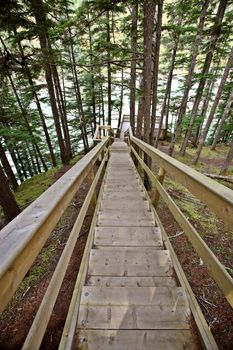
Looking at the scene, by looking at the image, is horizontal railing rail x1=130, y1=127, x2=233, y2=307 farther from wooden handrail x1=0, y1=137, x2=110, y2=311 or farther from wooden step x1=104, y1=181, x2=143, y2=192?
wooden step x1=104, y1=181, x2=143, y2=192

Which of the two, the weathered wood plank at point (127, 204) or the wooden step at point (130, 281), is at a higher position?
the wooden step at point (130, 281)

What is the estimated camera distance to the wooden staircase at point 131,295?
1.43m

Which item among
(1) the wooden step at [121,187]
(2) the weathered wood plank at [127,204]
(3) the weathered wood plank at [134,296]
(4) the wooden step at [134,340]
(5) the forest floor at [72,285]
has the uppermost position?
(4) the wooden step at [134,340]

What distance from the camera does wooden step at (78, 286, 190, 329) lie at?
1.53m

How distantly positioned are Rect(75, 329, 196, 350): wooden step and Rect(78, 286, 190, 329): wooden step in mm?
41

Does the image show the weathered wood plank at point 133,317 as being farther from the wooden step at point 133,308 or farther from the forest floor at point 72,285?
the forest floor at point 72,285

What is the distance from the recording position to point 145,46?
Result: 5246 millimetres

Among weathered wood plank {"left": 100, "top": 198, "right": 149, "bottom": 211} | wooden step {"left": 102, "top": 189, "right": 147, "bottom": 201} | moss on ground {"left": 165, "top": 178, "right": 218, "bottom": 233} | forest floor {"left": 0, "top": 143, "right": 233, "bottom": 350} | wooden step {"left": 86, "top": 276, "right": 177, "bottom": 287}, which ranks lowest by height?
moss on ground {"left": 165, "top": 178, "right": 218, "bottom": 233}

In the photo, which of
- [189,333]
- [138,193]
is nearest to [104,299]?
[189,333]

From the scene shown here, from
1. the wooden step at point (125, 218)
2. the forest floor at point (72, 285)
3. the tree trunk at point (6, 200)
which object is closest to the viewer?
the forest floor at point (72, 285)

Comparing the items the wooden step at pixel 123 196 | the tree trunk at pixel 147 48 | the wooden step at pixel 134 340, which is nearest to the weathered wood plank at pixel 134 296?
the wooden step at pixel 134 340

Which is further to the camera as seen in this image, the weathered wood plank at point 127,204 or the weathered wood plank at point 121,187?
the weathered wood plank at point 121,187

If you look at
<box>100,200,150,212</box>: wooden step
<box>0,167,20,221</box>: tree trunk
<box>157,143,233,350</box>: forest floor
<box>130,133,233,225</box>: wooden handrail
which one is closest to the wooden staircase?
<box>100,200,150,212</box>: wooden step

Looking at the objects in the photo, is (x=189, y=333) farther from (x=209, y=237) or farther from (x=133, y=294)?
(x=209, y=237)
